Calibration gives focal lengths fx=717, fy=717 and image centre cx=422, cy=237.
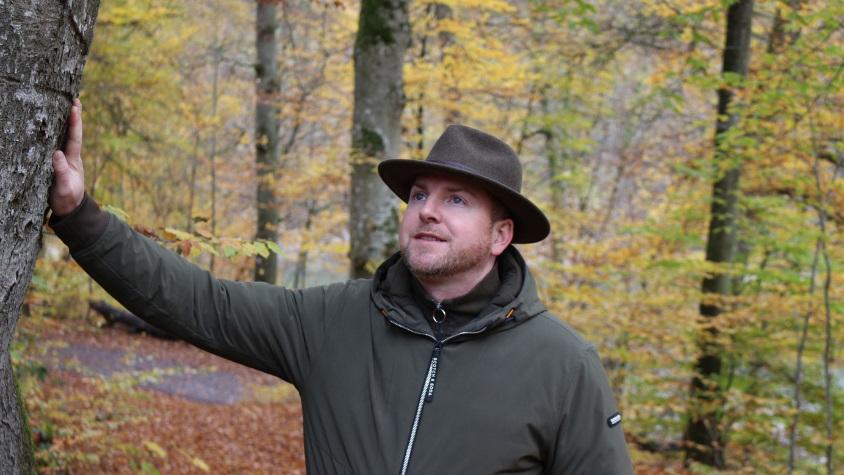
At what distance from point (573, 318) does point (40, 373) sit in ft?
20.5

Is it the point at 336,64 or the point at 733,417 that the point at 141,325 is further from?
the point at 733,417

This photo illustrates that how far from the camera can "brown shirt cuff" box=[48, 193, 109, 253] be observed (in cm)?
196

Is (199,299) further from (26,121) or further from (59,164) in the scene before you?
(26,121)

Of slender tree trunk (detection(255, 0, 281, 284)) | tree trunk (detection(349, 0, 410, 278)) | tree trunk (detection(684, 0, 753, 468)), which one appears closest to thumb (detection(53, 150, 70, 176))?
tree trunk (detection(349, 0, 410, 278))

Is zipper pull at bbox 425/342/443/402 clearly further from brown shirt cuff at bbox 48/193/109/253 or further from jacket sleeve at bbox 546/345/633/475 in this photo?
brown shirt cuff at bbox 48/193/109/253

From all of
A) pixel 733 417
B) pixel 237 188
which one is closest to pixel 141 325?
pixel 237 188

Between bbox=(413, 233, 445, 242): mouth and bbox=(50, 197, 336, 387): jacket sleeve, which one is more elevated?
bbox=(413, 233, 445, 242): mouth

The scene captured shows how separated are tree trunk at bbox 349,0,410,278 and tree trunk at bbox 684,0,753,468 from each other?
4.42 m

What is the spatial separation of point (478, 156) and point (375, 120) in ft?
16.6

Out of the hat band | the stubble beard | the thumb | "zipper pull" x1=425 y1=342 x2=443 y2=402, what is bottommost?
"zipper pull" x1=425 y1=342 x2=443 y2=402

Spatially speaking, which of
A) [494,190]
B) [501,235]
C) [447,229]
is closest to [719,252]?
[501,235]

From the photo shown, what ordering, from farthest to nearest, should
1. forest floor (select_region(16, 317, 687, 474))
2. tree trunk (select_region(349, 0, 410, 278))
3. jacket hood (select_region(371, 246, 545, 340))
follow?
tree trunk (select_region(349, 0, 410, 278)), forest floor (select_region(16, 317, 687, 474)), jacket hood (select_region(371, 246, 545, 340))

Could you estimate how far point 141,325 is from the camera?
1700 centimetres

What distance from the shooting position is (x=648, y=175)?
1648 cm
